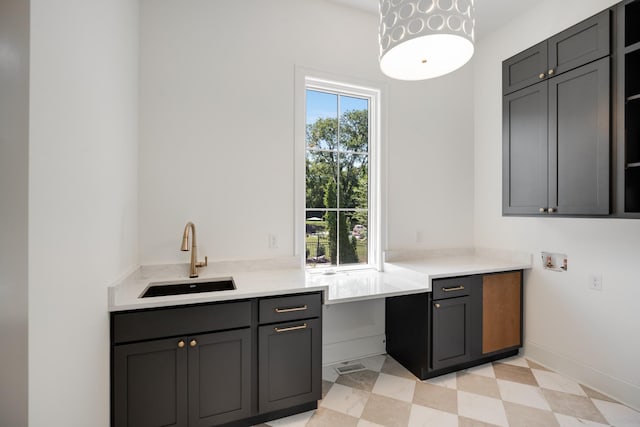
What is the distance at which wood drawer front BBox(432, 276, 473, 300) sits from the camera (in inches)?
92.0

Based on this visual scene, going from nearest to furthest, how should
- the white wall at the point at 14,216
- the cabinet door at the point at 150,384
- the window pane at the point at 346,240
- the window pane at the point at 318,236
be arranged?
the white wall at the point at 14,216
the cabinet door at the point at 150,384
the window pane at the point at 318,236
the window pane at the point at 346,240

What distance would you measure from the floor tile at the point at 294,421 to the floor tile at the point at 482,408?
3.26 feet

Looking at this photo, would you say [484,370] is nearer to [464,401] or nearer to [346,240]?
[464,401]

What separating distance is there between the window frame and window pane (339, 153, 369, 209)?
53 mm

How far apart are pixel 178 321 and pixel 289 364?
72 cm

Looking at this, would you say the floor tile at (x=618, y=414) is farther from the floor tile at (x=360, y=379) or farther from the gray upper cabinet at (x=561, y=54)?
the gray upper cabinet at (x=561, y=54)

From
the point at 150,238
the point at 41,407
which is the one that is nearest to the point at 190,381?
the point at 41,407

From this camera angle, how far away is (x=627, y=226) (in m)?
2.08

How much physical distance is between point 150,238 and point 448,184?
2.79m

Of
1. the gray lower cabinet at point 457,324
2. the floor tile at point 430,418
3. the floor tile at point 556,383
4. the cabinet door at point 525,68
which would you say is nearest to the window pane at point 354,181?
the gray lower cabinet at point 457,324

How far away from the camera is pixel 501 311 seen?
264 centimetres

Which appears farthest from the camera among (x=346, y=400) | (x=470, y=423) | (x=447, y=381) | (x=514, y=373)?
(x=514, y=373)

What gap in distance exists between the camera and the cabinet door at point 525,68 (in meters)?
2.28

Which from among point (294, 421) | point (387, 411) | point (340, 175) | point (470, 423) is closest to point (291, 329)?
point (294, 421)
